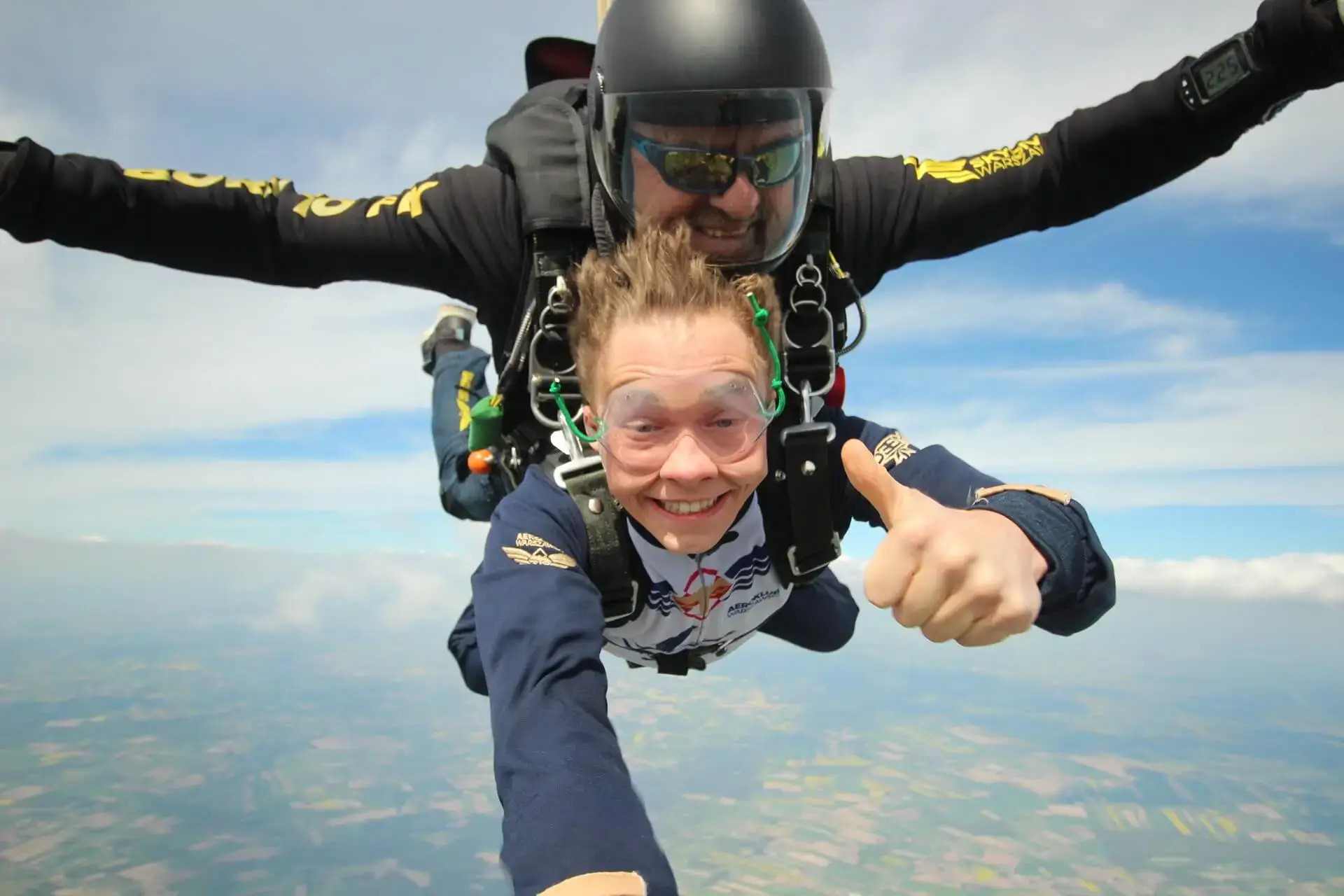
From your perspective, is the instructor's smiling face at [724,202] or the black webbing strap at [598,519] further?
the instructor's smiling face at [724,202]

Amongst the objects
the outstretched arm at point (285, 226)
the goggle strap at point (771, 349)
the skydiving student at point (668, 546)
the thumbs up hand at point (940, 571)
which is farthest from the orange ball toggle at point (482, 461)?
the thumbs up hand at point (940, 571)

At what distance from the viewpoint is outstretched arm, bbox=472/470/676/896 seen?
1.23m

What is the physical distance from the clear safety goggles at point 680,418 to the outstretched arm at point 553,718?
0.78 ft

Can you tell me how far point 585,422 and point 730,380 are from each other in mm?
375

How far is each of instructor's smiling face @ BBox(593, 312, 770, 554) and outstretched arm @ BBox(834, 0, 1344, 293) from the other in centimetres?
76

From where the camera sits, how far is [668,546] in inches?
71.5

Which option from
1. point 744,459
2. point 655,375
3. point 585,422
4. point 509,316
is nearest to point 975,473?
point 744,459

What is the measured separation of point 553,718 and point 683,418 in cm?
60

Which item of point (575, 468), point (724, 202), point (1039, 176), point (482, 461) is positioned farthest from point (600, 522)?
point (1039, 176)

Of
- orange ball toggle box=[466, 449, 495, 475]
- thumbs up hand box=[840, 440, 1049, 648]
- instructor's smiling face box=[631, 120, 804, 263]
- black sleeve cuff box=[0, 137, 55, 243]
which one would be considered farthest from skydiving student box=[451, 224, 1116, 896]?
black sleeve cuff box=[0, 137, 55, 243]

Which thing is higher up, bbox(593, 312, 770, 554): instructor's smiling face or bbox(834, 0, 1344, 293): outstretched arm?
bbox(834, 0, 1344, 293): outstretched arm

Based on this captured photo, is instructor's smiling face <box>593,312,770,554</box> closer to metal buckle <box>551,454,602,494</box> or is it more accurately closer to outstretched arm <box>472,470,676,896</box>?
metal buckle <box>551,454,602,494</box>

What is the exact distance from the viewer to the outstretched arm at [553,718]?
1227 millimetres

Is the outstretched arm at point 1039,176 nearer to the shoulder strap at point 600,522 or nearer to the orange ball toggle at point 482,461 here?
the shoulder strap at point 600,522
